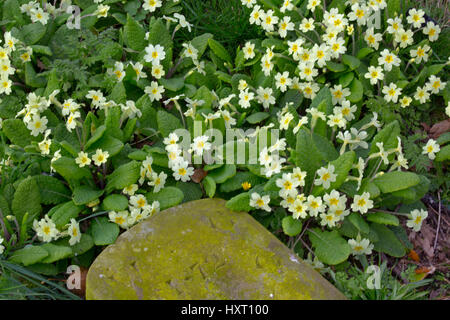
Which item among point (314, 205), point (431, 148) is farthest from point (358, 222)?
point (431, 148)

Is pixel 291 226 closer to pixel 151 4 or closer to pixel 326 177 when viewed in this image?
pixel 326 177

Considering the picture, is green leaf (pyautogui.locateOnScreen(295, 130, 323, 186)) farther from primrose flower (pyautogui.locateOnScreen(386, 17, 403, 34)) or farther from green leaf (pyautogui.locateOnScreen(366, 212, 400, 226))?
primrose flower (pyautogui.locateOnScreen(386, 17, 403, 34))

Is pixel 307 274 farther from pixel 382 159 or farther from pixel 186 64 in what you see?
pixel 186 64

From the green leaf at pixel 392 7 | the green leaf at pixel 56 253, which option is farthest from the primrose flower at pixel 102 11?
the green leaf at pixel 392 7

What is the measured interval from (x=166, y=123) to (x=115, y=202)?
2.04 feet

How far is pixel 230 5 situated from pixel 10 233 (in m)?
2.40

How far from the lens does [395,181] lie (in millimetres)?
3318

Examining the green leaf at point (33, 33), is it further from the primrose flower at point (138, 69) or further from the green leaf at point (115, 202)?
the green leaf at point (115, 202)

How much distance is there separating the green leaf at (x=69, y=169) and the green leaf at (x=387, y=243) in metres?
1.66

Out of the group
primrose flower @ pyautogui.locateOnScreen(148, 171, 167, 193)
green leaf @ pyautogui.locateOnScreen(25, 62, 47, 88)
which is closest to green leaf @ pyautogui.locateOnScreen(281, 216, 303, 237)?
primrose flower @ pyautogui.locateOnScreen(148, 171, 167, 193)

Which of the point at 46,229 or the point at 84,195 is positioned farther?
the point at 84,195

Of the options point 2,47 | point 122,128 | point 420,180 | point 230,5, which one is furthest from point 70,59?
point 420,180

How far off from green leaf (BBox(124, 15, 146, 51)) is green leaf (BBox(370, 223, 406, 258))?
200 centimetres

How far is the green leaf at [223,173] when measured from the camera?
3.45 m
